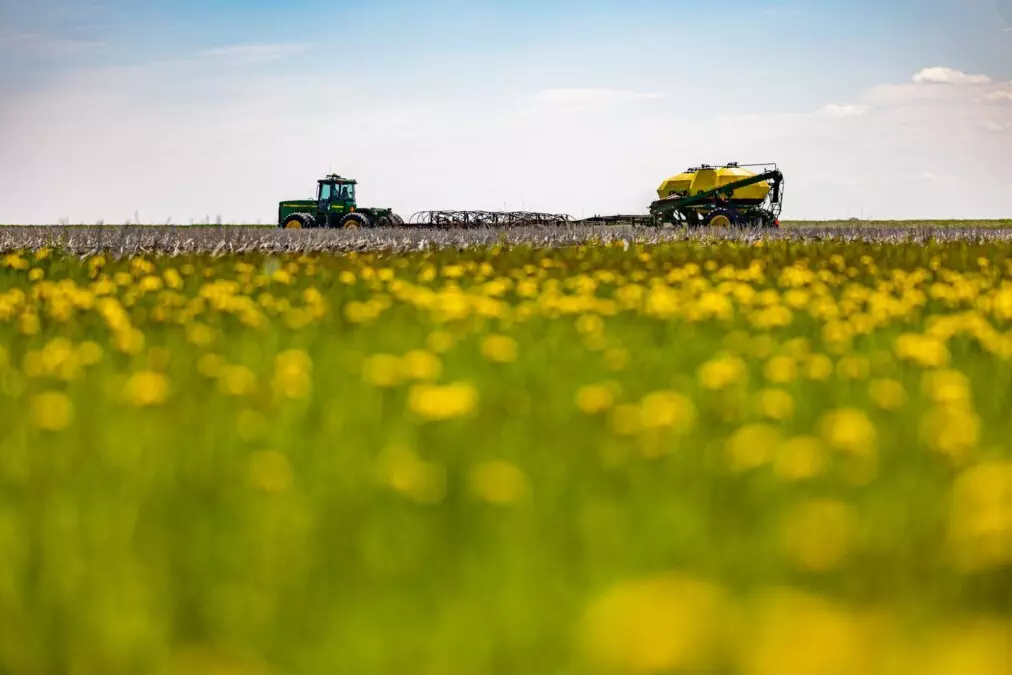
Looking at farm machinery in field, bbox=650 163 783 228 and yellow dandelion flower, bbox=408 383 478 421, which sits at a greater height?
farm machinery in field, bbox=650 163 783 228

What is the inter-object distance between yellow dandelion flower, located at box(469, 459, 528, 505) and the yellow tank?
3312 centimetres

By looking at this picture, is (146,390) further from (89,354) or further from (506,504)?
(506,504)

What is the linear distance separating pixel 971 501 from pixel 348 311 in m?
4.91

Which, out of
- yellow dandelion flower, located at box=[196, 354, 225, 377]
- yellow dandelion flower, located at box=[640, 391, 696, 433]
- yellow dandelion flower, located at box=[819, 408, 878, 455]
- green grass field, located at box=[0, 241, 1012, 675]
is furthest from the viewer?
yellow dandelion flower, located at box=[196, 354, 225, 377]

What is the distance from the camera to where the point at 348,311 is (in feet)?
23.4

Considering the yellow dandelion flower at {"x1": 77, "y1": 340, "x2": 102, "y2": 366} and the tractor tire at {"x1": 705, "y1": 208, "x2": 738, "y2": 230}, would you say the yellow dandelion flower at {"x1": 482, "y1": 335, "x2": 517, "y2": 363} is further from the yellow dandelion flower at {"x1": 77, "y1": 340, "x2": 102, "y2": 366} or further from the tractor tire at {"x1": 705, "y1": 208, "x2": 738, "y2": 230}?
the tractor tire at {"x1": 705, "y1": 208, "x2": 738, "y2": 230}

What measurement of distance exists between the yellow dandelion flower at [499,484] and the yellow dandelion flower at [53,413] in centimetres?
166

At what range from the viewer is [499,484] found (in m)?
3.04

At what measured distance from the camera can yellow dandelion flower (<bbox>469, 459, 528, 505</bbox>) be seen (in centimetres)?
299

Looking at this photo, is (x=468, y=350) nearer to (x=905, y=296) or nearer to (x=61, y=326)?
(x=61, y=326)

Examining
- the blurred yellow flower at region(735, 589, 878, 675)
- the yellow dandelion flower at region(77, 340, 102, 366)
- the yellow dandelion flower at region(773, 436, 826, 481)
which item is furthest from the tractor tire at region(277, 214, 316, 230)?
the blurred yellow flower at region(735, 589, 878, 675)

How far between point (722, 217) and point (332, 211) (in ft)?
42.5

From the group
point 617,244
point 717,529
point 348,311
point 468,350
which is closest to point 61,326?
point 348,311

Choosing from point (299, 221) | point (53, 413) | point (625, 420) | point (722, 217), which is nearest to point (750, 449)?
point (625, 420)
